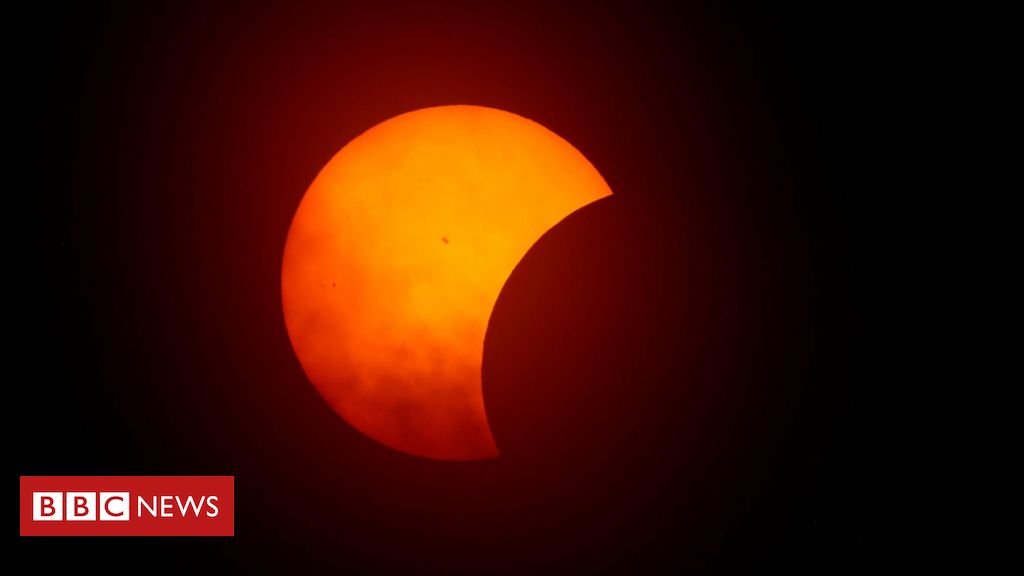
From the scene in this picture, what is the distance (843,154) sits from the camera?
3145mm

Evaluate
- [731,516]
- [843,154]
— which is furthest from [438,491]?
[843,154]

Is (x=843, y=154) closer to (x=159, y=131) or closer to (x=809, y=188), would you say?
(x=809, y=188)

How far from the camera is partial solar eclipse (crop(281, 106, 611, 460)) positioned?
3.33m

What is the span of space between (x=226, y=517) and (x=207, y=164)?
1645mm

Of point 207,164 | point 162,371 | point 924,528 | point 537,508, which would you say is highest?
point 207,164

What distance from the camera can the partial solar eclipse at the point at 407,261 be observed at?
10.9ft

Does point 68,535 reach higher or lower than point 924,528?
higher

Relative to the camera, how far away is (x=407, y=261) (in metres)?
3.54

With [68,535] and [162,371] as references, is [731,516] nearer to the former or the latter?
[162,371]

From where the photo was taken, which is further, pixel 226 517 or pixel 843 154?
pixel 226 517

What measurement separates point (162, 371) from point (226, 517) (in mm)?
747

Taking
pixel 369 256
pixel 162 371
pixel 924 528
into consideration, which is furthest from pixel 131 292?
pixel 924 528

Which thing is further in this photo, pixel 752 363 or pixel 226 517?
pixel 226 517

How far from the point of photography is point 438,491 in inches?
131
